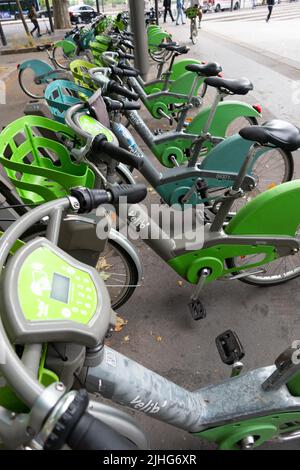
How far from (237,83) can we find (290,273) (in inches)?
58.4

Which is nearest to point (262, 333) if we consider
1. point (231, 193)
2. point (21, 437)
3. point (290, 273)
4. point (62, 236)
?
point (290, 273)

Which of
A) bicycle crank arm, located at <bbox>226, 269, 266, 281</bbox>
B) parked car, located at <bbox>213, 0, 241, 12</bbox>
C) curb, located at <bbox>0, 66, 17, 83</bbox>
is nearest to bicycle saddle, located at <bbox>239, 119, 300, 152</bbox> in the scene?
Result: bicycle crank arm, located at <bbox>226, 269, 266, 281</bbox>

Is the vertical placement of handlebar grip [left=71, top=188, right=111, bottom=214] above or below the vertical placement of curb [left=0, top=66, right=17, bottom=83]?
below

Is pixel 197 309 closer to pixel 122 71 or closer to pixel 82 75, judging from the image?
pixel 122 71

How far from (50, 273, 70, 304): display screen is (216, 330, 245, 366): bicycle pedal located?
1.05 metres

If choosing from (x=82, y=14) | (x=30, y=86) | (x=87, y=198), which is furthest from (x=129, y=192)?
(x=82, y=14)

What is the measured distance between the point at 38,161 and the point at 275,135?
4.90ft

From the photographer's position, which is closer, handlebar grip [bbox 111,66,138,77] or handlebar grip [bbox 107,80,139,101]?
handlebar grip [bbox 107,80,139,101]

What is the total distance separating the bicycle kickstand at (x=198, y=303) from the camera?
217 centimetres

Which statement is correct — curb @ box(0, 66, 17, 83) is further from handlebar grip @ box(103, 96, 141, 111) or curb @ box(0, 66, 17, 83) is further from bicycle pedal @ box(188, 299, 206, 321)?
bicycle pedal @ box(188, 299, 206, 321)

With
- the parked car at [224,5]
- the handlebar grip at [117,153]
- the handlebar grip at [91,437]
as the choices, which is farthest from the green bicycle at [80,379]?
the parked car at [224,5]

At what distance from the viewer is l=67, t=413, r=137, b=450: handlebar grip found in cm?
57

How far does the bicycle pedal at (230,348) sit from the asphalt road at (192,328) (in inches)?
15.8

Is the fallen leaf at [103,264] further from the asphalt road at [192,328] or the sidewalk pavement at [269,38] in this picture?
the sidewalk pavement at [269,38]
